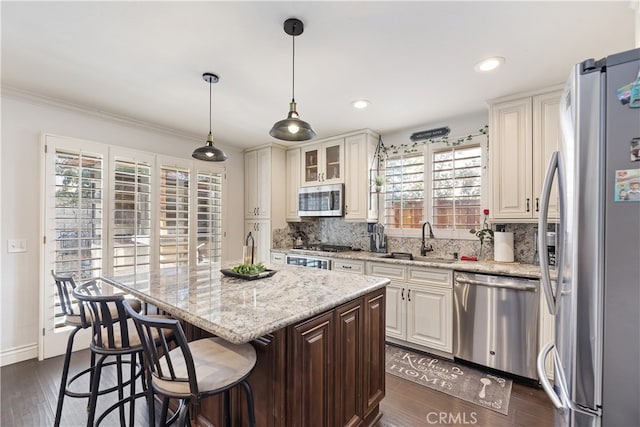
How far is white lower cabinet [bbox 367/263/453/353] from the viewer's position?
2777 millimetres

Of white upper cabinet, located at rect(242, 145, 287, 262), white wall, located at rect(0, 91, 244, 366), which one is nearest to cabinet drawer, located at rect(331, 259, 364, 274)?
white upper cabinet, located at rect(242, 145, 287, 262)

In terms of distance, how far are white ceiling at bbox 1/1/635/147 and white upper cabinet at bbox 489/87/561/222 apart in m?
0.19

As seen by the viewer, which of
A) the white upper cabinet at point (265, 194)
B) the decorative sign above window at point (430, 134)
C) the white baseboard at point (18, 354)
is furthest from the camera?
the white upper cabinet at point (265, 194)

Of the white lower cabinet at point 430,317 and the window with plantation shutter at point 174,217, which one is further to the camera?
the window with plantation shutter at point 174,217

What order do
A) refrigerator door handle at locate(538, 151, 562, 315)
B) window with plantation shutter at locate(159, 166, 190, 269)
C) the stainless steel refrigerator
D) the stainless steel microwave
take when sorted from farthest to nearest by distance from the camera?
1. the stainless steel microwave
2. window with plantation shutter at locate(159, 166, 190, 269)
3. refrigerator door handle at locate(538, 151, 562, 315)
4. the stainless steel refrigerator

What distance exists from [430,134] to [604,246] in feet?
9.46

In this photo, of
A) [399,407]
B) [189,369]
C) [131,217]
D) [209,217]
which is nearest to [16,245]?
[131,217]

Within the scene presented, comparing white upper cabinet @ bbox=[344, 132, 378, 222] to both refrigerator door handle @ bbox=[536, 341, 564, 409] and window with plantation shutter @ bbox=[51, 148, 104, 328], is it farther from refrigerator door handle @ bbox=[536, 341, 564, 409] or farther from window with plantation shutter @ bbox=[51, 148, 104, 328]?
window with plantation shutter @ bbox=[51, 148, 104, 328]

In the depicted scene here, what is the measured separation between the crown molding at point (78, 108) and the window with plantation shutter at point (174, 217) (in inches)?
20.0

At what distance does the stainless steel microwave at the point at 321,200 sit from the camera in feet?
12.7

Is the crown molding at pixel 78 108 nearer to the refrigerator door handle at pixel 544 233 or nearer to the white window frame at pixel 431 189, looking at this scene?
the white window frame at pixel 431 189

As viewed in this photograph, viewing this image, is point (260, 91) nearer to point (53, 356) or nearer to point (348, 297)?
point (348, 297)

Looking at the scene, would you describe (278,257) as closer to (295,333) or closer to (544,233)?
(295,333)

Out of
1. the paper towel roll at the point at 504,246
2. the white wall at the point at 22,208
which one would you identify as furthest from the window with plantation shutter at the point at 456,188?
the white wall at the point at 22,208
